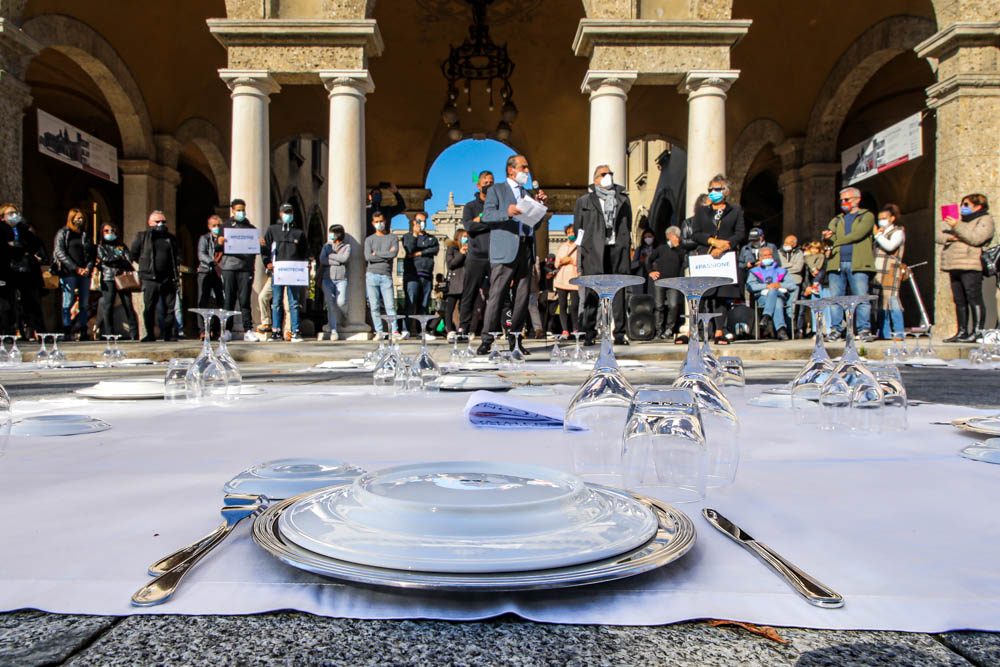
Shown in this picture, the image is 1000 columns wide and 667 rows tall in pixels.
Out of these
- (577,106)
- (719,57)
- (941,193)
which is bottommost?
(941,193)

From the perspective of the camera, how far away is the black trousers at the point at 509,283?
6.19 meters

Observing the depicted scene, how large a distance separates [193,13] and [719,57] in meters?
10.3

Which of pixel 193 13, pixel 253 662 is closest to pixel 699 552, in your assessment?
pixel 253 662

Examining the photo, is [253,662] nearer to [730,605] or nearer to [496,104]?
[730,605]

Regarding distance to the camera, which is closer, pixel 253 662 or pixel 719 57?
pixel 253 662

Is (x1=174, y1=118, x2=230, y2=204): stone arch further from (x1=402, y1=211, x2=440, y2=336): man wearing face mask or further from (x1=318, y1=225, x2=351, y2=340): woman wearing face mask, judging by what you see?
(x1=402, y1=211, x2=440, y2=336): man wearing face mask

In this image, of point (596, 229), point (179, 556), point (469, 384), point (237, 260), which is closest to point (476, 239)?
point (596, 229)

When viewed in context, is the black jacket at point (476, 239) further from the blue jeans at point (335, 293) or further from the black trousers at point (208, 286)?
the black trousers at point (208, 286)

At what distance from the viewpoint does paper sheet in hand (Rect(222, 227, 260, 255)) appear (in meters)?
9.08

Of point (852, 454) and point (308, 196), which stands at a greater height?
point (308, 196)

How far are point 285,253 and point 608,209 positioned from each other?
4.69m

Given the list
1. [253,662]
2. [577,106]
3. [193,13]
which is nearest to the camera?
[253,662]

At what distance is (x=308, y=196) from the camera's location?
21.5 meters

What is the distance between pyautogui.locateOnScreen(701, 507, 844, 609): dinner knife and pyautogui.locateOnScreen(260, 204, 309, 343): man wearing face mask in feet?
29.9
